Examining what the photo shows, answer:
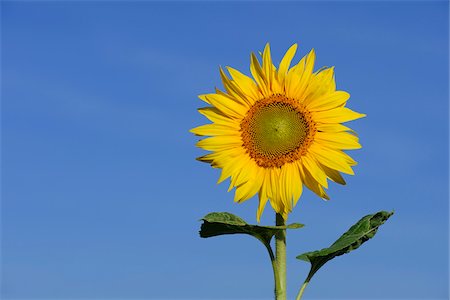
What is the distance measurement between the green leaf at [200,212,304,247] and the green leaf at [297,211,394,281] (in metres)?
0.49

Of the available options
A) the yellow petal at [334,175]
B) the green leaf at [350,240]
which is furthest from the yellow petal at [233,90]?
the green leaf at [350,240]

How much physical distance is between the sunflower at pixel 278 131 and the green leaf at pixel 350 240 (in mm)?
534

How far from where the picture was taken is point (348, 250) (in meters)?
10.7

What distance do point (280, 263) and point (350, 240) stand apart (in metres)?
0.68

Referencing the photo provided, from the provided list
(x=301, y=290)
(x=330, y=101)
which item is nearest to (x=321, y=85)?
(x=330, y=101)

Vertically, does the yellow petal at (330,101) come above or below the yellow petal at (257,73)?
below

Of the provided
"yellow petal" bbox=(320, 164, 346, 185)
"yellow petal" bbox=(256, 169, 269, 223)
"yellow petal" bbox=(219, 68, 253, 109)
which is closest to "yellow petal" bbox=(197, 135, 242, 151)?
"yellow petal" bbox=(219, 68, 253, 109)

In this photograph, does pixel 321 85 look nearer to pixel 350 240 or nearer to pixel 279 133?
pixel 279 133

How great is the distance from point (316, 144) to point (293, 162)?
269 millimetres

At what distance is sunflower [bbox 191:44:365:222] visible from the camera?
10.5 metres

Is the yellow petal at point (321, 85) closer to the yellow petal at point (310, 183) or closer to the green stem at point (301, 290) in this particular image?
the yellow petal at point (310, 183)

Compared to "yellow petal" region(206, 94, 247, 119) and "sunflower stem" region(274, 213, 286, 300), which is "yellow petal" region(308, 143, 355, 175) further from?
"yellow petal" region(206, 94, 247, 119)

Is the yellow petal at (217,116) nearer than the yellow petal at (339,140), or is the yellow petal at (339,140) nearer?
the yellow petal at (339,140)

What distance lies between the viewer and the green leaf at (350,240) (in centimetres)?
1061
